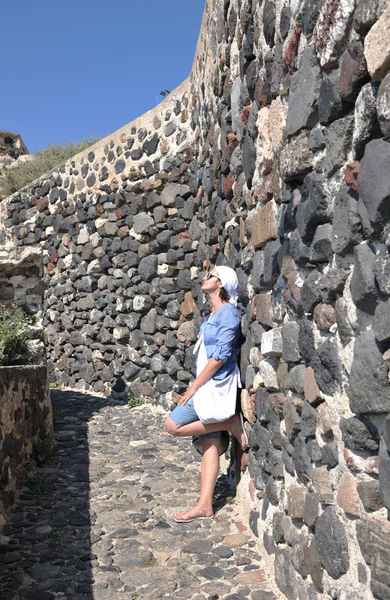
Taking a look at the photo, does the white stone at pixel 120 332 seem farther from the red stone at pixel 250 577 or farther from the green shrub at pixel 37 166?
the green shrub at pixel 37 166

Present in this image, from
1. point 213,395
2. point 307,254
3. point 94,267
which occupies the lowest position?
point 213,395

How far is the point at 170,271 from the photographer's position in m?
6.29

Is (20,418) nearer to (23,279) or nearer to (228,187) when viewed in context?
(228,187)

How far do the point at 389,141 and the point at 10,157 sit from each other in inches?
550

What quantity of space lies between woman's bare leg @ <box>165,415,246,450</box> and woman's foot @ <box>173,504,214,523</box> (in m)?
0.42

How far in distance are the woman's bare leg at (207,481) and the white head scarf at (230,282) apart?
87 cm

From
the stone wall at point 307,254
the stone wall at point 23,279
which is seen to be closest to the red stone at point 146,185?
the stone wall at point 307,254

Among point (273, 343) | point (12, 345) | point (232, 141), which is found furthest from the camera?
point (12, 345)

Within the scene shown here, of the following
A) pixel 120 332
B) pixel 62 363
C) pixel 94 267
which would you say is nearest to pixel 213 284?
pixel 120 332

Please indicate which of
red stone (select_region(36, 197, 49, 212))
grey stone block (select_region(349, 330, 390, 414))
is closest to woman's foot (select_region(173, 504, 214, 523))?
grey stone block (select_region(349, 330, 390, 414))

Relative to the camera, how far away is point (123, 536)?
3.21 m

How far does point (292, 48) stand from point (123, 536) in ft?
8.48

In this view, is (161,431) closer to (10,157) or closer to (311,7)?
(311,7)

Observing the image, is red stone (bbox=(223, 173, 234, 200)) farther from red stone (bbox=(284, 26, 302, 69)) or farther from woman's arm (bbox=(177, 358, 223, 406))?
red stone (bbox=(284, 26, 302, 69))
